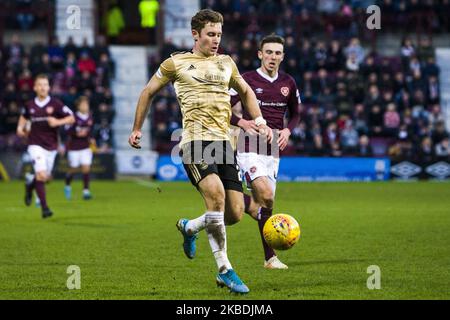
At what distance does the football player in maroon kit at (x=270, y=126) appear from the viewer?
34.4 feet

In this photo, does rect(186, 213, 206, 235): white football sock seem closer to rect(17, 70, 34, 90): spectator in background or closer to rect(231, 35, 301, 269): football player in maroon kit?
rect(231, 35, 301, 269): football player in maroon kit

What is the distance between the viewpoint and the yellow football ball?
9391 millimetres

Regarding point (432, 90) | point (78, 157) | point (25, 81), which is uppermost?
point (25, 81)

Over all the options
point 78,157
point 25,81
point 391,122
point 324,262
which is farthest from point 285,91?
point 25,81

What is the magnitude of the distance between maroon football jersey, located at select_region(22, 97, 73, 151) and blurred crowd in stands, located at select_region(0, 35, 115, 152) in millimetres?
11152

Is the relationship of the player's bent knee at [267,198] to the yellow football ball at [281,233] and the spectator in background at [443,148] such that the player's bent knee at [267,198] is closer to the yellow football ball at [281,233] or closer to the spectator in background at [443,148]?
the yellow football ball at [281,233]

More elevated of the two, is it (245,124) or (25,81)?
(245,124)

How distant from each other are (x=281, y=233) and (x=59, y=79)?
22.1m

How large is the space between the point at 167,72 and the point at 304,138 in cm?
2119

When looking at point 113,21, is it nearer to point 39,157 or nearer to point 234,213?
point 39,157

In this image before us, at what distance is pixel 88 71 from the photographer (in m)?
31.0

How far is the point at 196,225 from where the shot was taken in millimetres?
9055
